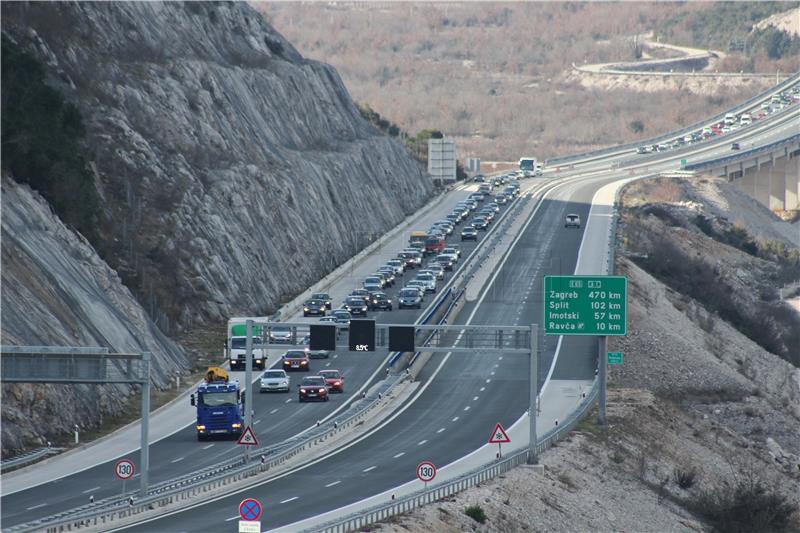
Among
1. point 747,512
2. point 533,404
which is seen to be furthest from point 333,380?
point 747,512

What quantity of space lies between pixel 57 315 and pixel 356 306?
29.8m

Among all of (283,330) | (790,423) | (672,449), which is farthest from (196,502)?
(790,423)

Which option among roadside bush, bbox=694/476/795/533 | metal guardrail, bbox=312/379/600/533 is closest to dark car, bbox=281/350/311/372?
metal guardrail, bbox=312/379/600/533

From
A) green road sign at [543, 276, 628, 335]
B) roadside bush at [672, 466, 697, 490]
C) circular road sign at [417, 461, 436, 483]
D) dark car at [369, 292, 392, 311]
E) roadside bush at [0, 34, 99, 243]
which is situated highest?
roadside bush at [0, 34, 99, 243]

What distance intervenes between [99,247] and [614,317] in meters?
28.4

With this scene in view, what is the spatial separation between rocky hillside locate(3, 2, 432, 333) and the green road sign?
24.9 metres

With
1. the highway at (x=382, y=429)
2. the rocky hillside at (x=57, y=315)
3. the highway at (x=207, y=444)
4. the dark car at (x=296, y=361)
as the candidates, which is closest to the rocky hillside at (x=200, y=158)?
the highway at (x=207, y=444)

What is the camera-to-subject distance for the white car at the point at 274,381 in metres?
72.8

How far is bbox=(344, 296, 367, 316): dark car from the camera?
90900 millimetres

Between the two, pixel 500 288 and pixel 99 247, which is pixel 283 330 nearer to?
pixel 99 247

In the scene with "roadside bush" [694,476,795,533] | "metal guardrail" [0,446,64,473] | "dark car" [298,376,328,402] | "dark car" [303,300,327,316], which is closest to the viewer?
"metal guardrail" [0,446,64,473]

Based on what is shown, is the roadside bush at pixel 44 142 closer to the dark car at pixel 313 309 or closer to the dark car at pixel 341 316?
the dark car at pixel 341 316

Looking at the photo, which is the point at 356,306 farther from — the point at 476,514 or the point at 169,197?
the point at 476,514

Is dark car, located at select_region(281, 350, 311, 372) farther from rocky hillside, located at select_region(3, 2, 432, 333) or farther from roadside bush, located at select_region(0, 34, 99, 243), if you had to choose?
roadside bush, located at select_region(0, 34, 99, 243)
